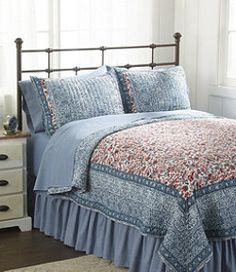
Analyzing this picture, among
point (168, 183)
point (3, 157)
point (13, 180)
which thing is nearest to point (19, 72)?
point (3, 157)

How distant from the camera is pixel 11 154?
4.23m

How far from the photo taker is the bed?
3.20 meters

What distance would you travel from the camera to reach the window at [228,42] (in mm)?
5191

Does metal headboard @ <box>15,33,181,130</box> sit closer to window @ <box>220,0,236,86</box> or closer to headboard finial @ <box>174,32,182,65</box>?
headboard finial @ <box>174,32,182,65</box>

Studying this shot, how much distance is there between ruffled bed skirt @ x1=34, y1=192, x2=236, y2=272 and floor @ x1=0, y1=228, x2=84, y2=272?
0.06 metres

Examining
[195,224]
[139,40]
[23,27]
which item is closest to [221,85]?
[139,40]

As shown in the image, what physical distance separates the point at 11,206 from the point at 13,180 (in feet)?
0.55

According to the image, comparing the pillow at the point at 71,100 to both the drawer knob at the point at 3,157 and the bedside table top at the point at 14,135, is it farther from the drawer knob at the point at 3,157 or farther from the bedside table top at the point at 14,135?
the drawer knob at the point at 3,157

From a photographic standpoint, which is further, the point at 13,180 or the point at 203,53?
the point at 203,53

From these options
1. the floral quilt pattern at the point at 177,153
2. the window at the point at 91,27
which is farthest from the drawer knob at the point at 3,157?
the window at the point at 91,27

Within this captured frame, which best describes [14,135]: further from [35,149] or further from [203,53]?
[203,53]

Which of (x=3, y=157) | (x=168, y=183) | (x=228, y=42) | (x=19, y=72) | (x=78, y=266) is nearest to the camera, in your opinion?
(x=168, y=183)

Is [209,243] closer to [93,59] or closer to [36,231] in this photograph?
[36,231]

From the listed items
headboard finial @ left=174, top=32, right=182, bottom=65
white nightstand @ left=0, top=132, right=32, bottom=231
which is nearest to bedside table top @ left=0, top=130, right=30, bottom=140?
white nightstand @ left=0, top=132, right=32, bottom=231
